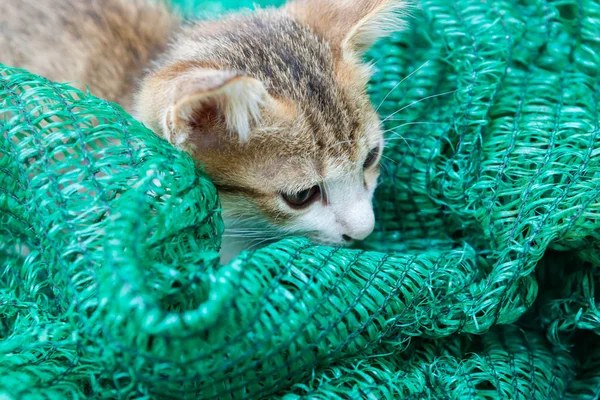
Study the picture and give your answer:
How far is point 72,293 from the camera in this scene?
64 cm

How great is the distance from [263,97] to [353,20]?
403 mm

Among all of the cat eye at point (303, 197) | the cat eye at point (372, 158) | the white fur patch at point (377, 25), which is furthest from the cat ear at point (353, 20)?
the cat eye at point (303, 197)

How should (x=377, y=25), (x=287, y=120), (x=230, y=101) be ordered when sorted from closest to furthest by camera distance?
(x=230, y=101), (x=287, y=120), (x=377, y=25)

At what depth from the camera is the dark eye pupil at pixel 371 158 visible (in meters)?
1.13

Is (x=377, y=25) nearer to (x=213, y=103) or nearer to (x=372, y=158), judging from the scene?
(x=372, y=158)

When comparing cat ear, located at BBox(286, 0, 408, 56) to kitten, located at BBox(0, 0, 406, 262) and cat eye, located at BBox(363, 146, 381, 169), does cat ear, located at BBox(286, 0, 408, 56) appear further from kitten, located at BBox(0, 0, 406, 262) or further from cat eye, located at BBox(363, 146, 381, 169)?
cat eye, located at BBox(363, 146, 381, 169)

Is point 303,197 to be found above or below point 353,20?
below

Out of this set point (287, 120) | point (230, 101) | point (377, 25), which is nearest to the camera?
point (230, 101)

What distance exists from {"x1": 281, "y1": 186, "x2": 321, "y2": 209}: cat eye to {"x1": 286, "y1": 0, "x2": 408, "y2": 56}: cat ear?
1.02ft

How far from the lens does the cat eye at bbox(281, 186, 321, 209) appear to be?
3.31 ft

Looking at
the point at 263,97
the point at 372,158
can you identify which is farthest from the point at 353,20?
the point at 263,97

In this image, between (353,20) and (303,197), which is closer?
(303,197)

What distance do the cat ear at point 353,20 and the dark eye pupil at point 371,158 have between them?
209 mm

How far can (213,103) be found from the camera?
2.72 ft
